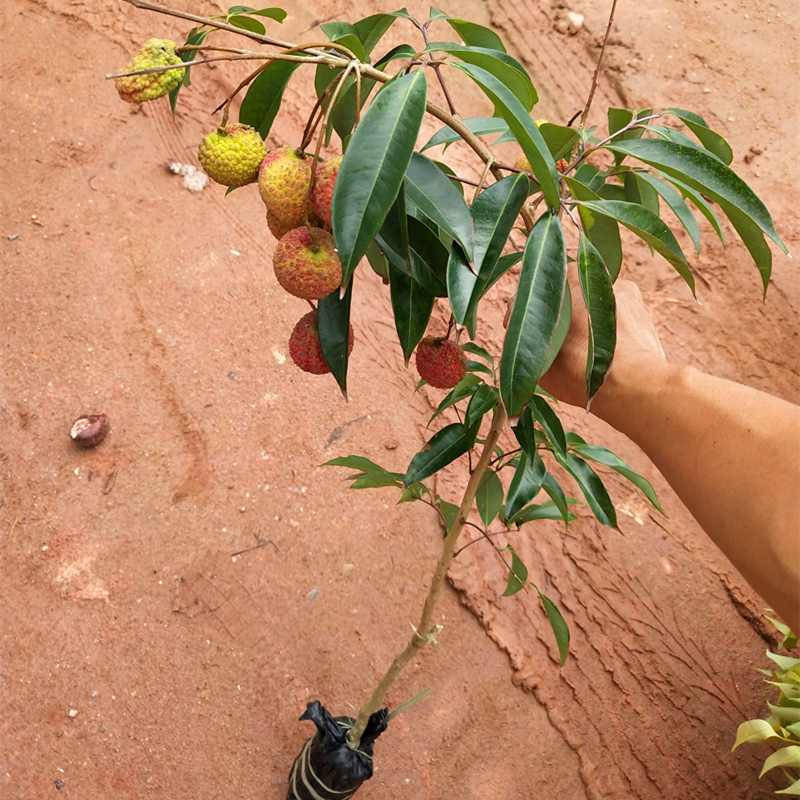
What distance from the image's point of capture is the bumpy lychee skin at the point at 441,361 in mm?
973

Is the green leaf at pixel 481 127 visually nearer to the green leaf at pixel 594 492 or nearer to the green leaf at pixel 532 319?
the green leaf at pixel 532 319

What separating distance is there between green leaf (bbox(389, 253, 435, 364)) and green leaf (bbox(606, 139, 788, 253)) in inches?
11.8

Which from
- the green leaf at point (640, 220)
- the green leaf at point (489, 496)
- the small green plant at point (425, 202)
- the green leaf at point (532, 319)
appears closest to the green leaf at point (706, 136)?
the small green plant at point (425, 202)

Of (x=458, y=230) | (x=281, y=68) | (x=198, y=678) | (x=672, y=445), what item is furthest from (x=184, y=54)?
(x=198, y=678)

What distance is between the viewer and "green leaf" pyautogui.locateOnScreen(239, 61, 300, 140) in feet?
2.64

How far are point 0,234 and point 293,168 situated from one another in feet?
7.47

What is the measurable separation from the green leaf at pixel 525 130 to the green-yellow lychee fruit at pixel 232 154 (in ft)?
A: 0.74

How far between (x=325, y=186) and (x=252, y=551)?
1502 mm

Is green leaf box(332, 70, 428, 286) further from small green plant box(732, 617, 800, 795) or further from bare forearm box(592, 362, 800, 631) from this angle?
small green plant box(732, 617, 800, 795)

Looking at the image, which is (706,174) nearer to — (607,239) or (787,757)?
(607,239)

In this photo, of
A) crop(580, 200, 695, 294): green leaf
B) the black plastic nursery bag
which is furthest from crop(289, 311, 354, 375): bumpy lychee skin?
the black plastic nursery bag

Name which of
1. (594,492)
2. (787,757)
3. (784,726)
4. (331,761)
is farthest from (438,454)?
(784,726)

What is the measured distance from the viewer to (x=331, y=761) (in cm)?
154

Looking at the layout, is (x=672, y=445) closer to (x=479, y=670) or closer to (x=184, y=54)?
(x=184, y=54)
